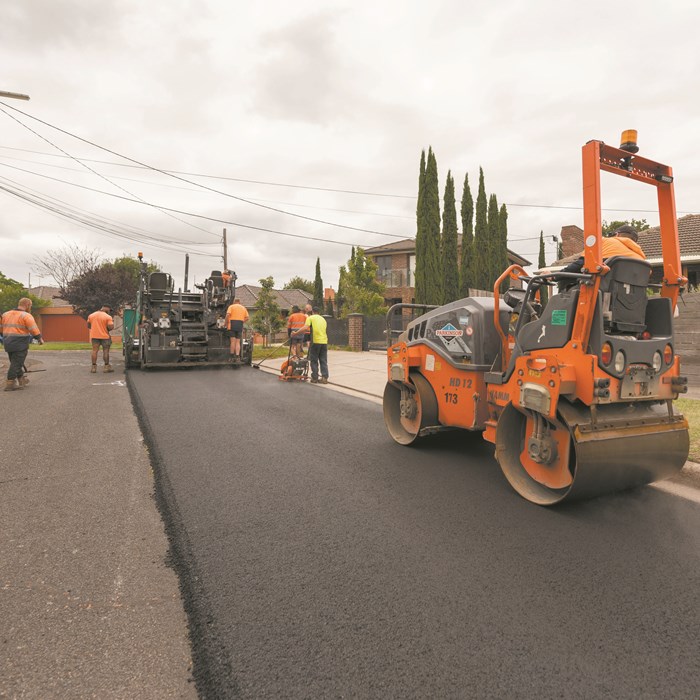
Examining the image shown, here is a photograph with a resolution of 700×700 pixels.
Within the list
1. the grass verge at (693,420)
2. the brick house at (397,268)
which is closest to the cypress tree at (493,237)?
the brick house at (397,268)

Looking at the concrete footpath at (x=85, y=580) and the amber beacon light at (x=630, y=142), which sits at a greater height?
the amber beacon light at (x=630, y=142)

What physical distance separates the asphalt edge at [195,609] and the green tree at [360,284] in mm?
22319

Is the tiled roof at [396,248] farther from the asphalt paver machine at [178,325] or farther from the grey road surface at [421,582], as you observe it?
the grey road surface at [421,582]

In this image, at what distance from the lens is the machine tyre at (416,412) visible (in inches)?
180

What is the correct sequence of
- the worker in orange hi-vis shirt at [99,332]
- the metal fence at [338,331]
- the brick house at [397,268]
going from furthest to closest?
the brick house at [397,268] < the metal fence at [338,331] < the worker in orange hi-vis shirt at [99,332]

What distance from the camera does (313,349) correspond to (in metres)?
10.3

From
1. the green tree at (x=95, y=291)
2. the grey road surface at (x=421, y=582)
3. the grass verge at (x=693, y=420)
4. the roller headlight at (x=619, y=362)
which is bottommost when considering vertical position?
the grey road surface at (x=421, y=582)

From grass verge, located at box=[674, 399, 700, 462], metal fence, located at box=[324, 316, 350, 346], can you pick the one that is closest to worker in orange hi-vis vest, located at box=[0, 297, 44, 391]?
grass verge, located at box=[674, 399, 700, 462]

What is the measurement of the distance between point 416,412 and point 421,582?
8.35 ft

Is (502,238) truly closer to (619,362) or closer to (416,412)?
(416,412)

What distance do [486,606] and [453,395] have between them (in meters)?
2.31

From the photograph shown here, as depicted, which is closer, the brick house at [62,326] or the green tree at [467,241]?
the green tree at [467,241]

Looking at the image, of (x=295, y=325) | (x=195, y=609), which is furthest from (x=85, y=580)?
(x=295, y=325)

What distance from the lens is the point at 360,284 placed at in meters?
27.1
